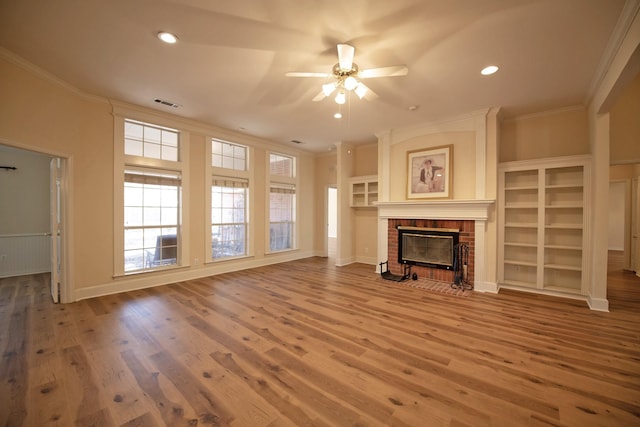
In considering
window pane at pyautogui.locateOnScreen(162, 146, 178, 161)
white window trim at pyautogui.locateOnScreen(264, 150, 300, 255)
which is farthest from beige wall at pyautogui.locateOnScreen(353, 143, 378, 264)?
window pane at pyautogui.locateOnScreen(162, 146, 178, 161)

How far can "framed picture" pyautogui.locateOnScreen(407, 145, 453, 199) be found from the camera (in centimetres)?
457

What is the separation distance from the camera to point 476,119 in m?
4.23

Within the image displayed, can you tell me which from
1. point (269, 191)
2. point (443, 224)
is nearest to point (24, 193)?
point (269, 191)

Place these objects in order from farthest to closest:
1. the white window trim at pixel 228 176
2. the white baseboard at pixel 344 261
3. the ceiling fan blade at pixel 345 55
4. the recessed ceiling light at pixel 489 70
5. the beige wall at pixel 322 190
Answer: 1. the beige wall at pixel 322 190
2. the white baseboard at pixel 344 261
3. the white window trim at pixel 228 176
4. the recessed ceiling light at pixel 489 70
5. the ceiling fan blade at pixel 345 55

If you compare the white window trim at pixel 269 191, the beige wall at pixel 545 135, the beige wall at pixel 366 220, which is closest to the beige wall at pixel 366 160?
the beige wall at pixel 366 220

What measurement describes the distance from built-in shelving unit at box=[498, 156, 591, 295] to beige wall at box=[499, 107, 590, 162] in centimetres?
30

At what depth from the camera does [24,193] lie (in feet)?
16.5

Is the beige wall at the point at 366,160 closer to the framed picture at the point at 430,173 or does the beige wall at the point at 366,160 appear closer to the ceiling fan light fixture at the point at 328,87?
the framed picture at the point at 430,173

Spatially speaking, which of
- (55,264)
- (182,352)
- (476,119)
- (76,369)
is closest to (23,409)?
(76,369)

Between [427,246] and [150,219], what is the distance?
201 inches

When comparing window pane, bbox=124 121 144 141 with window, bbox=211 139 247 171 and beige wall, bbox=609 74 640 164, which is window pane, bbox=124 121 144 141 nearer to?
window, bbox=211 139 247 171

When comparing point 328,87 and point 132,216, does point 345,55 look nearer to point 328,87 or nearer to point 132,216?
point 328,87

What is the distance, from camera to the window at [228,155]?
5.32 m

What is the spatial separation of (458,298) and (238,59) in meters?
4.34
